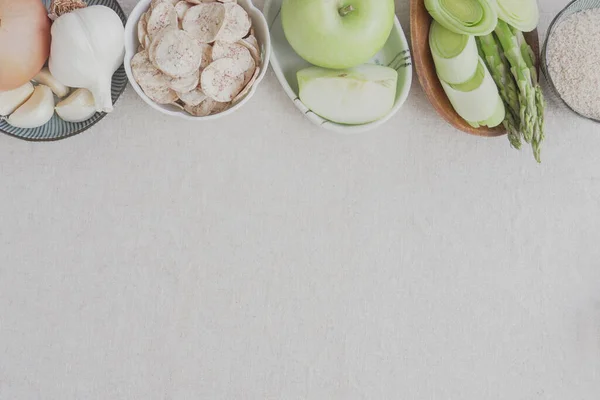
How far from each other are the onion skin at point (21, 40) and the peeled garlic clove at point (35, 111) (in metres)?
0.03

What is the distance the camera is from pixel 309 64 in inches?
26.3

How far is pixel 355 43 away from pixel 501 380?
404mm

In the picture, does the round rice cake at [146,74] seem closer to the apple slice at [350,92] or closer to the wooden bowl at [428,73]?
the apple slice at [350,92]

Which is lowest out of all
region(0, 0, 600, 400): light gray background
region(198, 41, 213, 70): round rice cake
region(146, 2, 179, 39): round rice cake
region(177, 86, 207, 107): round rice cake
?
region(0, 0, 600, 400): light gray background

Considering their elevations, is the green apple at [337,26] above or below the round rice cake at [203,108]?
above

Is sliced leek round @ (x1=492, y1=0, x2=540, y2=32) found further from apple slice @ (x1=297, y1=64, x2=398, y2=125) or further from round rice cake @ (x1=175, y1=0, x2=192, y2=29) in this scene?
round rice cake @ (x1=175, y1=0, x2=192, y2=29)

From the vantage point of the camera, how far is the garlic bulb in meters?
0.57

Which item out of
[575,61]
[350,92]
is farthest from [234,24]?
[575,61]

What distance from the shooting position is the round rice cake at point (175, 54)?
23.1 inches

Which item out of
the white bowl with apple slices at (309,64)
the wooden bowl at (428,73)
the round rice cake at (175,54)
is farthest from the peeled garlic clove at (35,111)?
the wooden bowl at (428,73)

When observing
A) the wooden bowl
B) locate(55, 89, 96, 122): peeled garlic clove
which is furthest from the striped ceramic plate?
the wooden bowl

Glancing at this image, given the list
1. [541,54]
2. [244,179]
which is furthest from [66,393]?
[541,54]

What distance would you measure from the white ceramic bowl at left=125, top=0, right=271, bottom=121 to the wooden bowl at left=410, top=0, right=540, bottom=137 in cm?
16

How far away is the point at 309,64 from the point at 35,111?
29 centimetres
